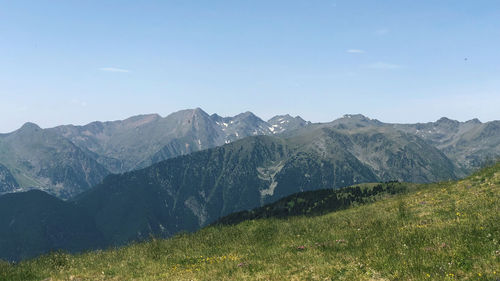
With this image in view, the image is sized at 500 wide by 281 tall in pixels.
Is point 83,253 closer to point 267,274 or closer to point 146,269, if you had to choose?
point 146,269

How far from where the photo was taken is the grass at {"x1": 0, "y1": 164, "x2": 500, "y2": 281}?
15.0m

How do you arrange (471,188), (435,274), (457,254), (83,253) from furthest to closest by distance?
(471,188)
(83,253)
(457,254)
(435,274)

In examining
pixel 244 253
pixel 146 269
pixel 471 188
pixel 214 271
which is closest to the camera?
pixel 214 271

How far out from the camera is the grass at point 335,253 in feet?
49.4

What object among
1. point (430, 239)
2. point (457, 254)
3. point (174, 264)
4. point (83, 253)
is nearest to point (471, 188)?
point (430, 239)

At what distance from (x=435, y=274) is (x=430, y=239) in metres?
5.40

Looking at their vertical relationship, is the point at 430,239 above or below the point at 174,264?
above

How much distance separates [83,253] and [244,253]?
1642 cm

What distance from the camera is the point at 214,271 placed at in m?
18.3

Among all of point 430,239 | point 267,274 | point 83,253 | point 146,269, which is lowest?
point 83,253

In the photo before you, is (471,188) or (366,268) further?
(471,188)

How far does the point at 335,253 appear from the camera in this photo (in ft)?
62.8

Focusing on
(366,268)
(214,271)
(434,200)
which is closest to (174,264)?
(214,271)

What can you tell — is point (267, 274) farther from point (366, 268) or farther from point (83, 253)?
point (83, 253)
